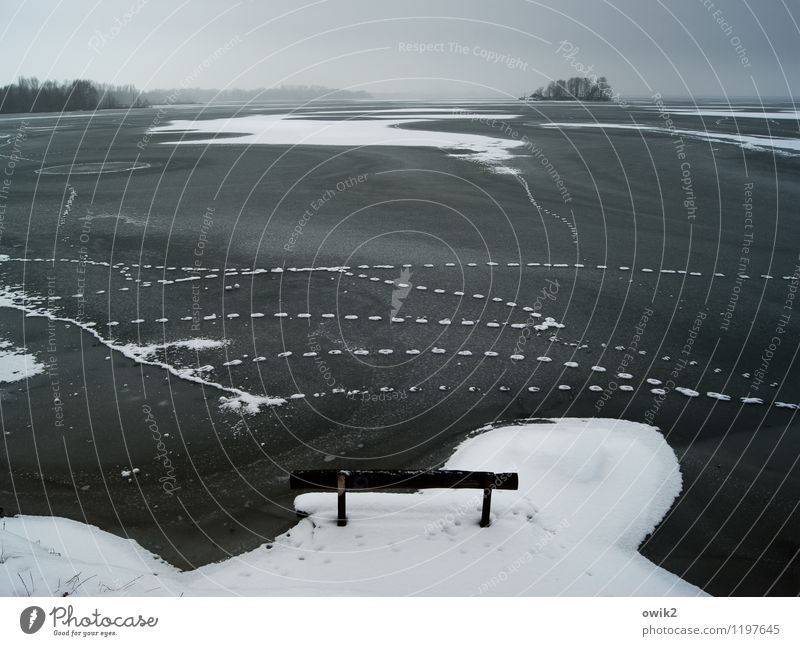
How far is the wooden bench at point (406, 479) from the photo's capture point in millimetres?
6746

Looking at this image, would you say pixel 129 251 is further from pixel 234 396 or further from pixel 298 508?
pixel 298 508

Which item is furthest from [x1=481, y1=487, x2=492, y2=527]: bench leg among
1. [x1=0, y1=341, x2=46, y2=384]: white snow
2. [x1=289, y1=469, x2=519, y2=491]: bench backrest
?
[x1=0, y1=341, x2=46, y2=384]: white snow

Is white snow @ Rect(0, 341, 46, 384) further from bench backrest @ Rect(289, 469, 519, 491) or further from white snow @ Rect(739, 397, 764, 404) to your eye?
white snow @ Rect(739, 397, 764, 404)

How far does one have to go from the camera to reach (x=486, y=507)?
707cm

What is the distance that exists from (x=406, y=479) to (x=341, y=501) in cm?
88

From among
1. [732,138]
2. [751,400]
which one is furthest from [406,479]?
[732,138]

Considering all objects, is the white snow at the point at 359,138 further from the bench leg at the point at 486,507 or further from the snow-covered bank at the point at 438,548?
the bench leg at the point at 486,507

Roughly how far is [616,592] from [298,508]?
3.84 meters

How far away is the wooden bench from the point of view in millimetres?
6746

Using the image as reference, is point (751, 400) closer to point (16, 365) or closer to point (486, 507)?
point (486, 507)

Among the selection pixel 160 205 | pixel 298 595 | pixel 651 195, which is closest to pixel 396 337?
pixel 298 595

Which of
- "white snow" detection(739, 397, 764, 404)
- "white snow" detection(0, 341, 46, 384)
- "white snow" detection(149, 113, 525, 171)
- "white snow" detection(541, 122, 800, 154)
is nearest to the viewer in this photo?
"white snow" detection(739, 397, 764, 404)

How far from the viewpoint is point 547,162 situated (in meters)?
33.6

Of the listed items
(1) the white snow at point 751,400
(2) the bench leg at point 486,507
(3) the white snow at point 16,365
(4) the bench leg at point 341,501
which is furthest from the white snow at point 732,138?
(3) the white snow at point 16,365
